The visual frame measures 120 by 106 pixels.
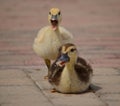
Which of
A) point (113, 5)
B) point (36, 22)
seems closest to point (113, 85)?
point (36, 22)

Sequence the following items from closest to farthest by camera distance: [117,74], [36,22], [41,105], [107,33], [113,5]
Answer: [41,105] → [117,74] → [107,33] → [36,22] → [113,5]

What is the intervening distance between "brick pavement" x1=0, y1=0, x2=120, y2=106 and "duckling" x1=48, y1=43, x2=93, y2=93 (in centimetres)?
10

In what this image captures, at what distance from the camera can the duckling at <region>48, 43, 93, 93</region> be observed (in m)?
6.69

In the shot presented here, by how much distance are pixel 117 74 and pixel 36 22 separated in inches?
206

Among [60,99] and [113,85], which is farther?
[113,85]

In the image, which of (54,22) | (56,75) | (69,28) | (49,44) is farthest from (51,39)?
(69,28)

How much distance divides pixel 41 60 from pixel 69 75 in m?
2.42

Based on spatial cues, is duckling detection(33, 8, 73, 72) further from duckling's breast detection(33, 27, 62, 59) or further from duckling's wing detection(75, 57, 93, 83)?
duckling's wing detection(75, 57, 93, 83)

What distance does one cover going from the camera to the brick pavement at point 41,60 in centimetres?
674

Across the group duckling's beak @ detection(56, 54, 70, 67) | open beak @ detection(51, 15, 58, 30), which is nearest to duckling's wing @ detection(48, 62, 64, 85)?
duckling's beak @ detection(56, 54, 70, 67)

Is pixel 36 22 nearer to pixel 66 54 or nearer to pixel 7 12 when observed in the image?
pixel 7 12

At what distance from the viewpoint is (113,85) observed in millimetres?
7301

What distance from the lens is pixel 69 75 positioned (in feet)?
22.1

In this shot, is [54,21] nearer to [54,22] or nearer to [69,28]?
[54,22]
